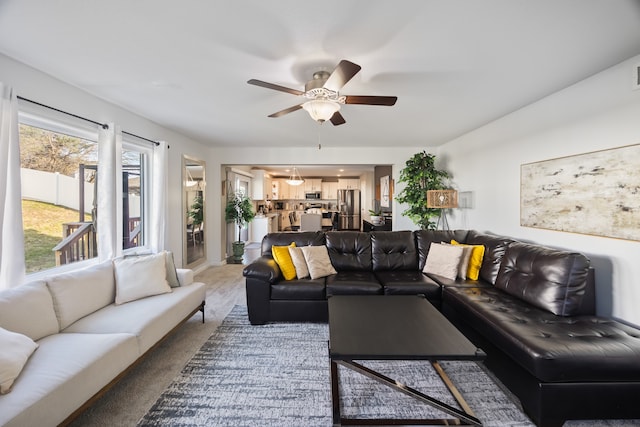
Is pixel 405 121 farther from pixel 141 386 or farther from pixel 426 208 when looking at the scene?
pixel 141 386

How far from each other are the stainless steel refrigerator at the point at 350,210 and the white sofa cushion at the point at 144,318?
7496mm

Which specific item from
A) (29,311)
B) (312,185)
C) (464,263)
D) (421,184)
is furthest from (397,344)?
(312,185)

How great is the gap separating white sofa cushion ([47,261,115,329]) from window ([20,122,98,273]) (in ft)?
2.02

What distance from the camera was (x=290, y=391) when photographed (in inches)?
71.8

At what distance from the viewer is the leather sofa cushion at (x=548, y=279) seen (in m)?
2.02

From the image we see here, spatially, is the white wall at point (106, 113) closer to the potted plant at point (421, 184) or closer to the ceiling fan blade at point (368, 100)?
the ceiling fan blade at point (368, 100)

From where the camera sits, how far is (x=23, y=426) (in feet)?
3.66

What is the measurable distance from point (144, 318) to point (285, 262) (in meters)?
1.45

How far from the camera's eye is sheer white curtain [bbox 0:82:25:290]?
190 cm

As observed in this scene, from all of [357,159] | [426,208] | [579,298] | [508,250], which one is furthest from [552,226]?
[357,159]

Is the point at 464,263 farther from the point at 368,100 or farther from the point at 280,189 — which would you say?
the point at 280,189

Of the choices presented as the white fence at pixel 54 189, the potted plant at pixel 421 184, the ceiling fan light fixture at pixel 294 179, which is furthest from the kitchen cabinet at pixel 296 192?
the white fence at pixel 54 189

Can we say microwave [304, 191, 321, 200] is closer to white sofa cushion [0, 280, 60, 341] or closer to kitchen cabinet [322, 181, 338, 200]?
kitchen cabinet [322, 181, 338, 200]

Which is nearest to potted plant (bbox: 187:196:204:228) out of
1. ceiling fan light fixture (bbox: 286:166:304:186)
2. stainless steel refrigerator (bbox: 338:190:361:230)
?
ceiling fan light fixture (bbox: 286:166:304:186)
